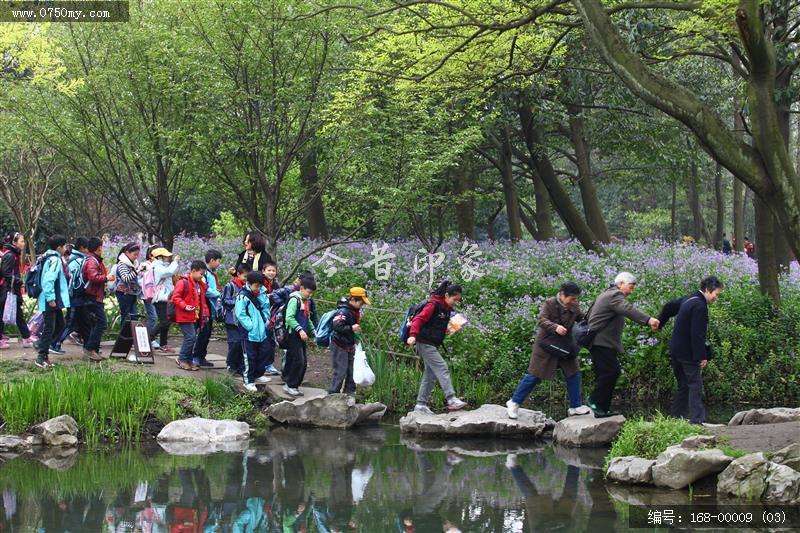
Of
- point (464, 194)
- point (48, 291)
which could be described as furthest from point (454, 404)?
point (464, 194)

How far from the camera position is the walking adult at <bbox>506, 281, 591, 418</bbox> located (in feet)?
35.3

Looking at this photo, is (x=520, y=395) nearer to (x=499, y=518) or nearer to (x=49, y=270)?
(x=499, y=518)

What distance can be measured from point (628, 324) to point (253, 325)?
18.0 feet

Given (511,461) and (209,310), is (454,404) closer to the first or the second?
(511,461)

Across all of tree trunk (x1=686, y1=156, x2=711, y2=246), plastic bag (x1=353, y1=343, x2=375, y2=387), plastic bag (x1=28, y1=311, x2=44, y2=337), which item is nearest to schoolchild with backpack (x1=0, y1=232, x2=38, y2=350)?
plastic bag (x1=28, y1=311, x2=44, y2=337)

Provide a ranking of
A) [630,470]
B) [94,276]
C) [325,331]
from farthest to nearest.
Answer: [94,276] → [325,331] → [630,470]

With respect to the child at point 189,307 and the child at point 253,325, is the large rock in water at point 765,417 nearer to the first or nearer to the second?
the child at point 253,325

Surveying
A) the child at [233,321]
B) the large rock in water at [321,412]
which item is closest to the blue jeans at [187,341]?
the child at [233,321]

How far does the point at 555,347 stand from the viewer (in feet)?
35.3

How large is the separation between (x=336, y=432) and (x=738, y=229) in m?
19.2

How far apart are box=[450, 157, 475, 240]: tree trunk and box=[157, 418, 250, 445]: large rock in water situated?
10606 millimetres

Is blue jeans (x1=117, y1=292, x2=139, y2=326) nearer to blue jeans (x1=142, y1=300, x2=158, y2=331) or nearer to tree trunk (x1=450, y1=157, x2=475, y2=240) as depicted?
blue jeans (x1=142, y1=300, x2=158, y2=331)

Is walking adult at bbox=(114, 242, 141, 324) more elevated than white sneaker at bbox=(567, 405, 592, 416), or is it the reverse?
walking adult at bbox=(114, 242, 141, 324)

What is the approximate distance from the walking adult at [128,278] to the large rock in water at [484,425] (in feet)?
16.4
